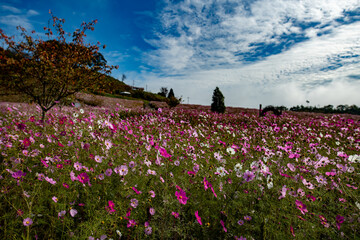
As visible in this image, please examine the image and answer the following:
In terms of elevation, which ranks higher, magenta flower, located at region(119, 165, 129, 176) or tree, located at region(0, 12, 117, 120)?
tree, located at region(0, 12, 117, 120)

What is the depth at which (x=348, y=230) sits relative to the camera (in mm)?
2121

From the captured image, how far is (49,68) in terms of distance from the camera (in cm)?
498

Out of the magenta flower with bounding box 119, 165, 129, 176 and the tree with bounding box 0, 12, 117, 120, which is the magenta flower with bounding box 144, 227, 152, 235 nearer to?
the magenta flower with bounding box 119, 165, 129, 176

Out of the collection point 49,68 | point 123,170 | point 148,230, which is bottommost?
point 148,230

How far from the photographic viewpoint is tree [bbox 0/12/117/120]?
4.99 m

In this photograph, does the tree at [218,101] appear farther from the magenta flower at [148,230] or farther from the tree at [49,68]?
the magenta flower at [148,230]

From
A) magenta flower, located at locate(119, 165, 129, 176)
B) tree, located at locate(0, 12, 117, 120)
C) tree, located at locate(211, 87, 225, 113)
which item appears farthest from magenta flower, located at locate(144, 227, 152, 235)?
tree, located at locate(211, 87, 225, 113)

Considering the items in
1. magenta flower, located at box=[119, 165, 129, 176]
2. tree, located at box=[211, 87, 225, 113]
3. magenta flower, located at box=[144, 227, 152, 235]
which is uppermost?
tree, located at box=[211, 87, 225, 113]

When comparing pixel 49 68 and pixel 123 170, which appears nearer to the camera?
pixel 123 170

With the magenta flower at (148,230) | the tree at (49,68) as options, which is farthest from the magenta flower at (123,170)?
the tree at (49,68)

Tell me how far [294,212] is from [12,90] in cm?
714

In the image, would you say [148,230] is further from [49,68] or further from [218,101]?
[218,101]

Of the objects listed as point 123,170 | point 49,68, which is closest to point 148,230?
point 123,170

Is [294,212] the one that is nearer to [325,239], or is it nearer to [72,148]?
[325,239]
